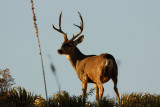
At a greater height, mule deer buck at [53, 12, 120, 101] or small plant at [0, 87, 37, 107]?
mule deer buck at [53, 12, 120, 101]

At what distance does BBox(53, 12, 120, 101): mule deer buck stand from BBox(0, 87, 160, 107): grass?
1123 mm

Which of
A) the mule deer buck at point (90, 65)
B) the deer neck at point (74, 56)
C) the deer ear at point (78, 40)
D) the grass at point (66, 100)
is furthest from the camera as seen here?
the deer ear at point (78, 40)

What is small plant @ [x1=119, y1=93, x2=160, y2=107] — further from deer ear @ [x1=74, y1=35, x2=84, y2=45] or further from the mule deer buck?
deer ear @ [x1=74, y1=35, x2=84, y2=45]

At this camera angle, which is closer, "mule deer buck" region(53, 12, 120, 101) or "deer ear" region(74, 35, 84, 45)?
"mule deer buck" region(53, 12, 120, 101)

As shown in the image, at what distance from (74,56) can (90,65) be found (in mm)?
2050

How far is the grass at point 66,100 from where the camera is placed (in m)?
10.6

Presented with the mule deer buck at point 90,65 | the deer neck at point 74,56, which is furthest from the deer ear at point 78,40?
the deer neck at point 74,56

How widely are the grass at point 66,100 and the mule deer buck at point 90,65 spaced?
3.68ft

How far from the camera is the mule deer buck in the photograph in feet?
44.8

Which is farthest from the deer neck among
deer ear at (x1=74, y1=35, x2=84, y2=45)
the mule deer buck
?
deer ear at (x1=74, y1=35, x2=84, y2=45)

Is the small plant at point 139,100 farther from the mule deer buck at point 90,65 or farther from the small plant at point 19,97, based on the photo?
the small plant at point 19,97

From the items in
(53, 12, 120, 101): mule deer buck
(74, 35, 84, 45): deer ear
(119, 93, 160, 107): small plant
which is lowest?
(119, 93, 160, 107): small plant

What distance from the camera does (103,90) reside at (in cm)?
1326

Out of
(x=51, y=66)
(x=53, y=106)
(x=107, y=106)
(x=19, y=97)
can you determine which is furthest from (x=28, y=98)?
(x=51, y=66)
